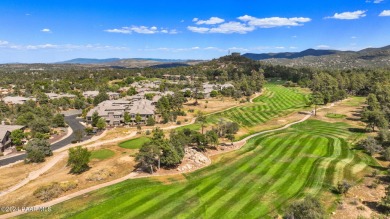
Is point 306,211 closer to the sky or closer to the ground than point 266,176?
closer to the sky

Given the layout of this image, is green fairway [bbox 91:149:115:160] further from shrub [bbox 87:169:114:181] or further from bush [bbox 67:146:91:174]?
shrub [bbox 87:169:114:181]

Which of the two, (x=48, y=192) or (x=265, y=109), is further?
(x=265, y=109)

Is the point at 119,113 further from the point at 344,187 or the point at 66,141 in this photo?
the point at 344,187

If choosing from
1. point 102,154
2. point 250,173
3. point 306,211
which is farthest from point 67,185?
point 306,211

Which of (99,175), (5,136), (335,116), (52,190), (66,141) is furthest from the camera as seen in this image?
(335,116)

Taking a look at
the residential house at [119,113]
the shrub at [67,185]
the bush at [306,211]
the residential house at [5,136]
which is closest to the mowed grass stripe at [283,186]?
the bush at [306,211]

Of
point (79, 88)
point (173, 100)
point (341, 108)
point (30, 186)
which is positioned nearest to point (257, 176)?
point (30, 186)

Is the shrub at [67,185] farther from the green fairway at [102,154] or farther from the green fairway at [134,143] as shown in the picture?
the green fairway at [134,143]
